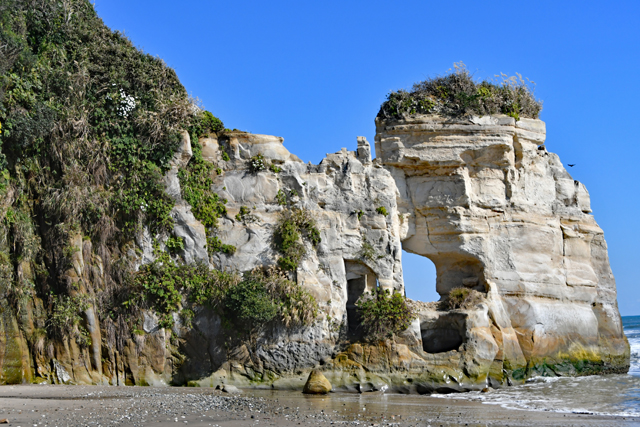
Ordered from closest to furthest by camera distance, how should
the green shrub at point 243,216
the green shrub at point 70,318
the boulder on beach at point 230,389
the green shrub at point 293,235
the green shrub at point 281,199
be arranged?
the boulder on beach at point 230,389
the green shrub at point 70,318
the green shrub at point 293,235
the green shrub at point 243,216
the green shrub at point 281,199

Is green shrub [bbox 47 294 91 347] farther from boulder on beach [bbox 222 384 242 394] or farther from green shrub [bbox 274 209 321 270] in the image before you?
green shrub [bbox 274 209 321 270]

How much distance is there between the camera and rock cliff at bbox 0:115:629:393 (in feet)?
56.3

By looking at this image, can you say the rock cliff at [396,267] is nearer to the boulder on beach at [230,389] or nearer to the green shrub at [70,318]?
the green shrub at [70,318]

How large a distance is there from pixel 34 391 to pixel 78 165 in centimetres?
579

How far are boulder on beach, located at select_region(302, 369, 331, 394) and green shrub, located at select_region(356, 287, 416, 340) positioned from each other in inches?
81.8

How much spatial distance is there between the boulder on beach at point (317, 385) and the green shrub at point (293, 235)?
3124mm

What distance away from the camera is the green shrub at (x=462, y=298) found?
20.1 meters

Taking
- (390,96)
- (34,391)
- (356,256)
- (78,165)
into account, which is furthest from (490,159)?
(34,391)

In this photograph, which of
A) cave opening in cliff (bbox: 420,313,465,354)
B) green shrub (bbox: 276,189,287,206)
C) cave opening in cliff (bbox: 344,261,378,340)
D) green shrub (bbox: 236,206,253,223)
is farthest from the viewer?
cave opening in cliff (bbox: 344,261,378,340)

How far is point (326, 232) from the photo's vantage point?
1964cm

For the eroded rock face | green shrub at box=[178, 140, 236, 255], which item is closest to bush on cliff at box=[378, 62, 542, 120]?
the eroded rock face

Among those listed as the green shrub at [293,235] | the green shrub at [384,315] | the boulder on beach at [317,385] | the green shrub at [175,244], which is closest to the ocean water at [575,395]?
the green shrub at [384,315]

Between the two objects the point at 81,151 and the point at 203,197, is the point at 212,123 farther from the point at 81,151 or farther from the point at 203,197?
the point at 81,151

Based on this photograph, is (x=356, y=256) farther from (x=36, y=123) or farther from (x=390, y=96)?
(x=36, y=123)
